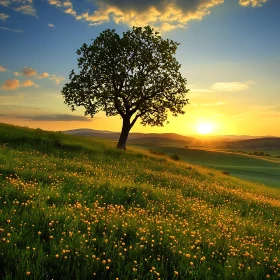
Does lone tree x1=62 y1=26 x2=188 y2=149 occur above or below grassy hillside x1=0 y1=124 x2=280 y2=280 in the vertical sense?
above

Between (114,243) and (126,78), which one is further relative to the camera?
(126,78)

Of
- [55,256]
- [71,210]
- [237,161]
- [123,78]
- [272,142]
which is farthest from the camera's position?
[272,142]

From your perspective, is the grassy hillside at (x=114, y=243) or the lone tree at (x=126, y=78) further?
the lone tree at (x=126, y=78)

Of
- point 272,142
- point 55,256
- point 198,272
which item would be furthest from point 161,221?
point 272,142

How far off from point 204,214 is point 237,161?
60593mm

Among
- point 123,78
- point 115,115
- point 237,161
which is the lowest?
point 237,161

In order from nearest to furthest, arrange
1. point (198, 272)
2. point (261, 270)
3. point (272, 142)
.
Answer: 1. point (198, 272)
2. point (261, 270)
3. point (272, 142)

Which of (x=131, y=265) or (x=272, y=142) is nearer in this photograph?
(x=131, y=265)

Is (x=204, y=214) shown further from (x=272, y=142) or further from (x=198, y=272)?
(x=272, y=142)

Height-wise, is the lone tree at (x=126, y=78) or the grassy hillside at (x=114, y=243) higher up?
the lone tree at (x=126, y=78)

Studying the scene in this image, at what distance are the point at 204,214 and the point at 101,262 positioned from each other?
18.1 ft

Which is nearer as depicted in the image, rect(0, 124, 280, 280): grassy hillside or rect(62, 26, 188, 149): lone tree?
rect(0, 124, 280, 280): grassy hillside

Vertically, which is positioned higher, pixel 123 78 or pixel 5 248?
pixel 123 78

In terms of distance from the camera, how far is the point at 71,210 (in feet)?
23.0
